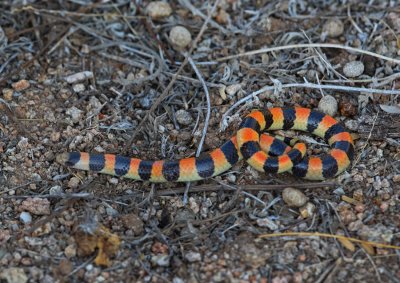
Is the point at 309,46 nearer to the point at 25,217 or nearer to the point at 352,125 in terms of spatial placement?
the point at 352,125

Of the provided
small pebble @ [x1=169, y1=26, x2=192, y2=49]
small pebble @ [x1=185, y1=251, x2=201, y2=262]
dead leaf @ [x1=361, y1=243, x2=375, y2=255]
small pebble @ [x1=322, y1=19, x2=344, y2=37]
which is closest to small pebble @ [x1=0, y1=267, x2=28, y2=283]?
small pebble @ [x1=185, y1=251, x2=201, y2=262]

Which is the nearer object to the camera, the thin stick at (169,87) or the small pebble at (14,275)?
the small pebble at (14,275)

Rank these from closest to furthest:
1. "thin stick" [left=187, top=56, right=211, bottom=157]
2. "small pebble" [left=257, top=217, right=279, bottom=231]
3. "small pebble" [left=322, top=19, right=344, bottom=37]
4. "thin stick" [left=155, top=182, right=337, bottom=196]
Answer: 1. "small pebble" [left=257, top=217, right=279, bottom=231]
2. "thin stick" [left=155, top=182, right=337, bottom=196]
3. "thin stick" [left=187, top=56, right=211, bottom=157]
4. "small pebble" [left=322, top=19, right=344, bottom=37]

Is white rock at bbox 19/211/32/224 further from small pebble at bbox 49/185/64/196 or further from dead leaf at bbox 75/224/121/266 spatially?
dead leaf at bbox 75/224/121/266

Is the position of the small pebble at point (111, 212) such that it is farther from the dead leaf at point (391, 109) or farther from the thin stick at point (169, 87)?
the dead leaf at point (391, 109)

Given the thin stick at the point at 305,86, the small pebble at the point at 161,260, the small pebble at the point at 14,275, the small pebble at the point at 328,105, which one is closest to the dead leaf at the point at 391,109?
the thin stick at the point at 305,86

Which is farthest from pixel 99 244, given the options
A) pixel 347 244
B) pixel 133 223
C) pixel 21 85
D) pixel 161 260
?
pixel 21 85
